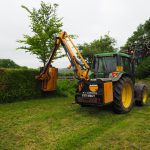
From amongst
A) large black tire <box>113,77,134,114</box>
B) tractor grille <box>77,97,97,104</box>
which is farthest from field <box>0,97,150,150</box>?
tractor grille <box>77,97,97,104</box>

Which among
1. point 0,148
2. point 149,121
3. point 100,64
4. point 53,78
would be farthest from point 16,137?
point 53,78

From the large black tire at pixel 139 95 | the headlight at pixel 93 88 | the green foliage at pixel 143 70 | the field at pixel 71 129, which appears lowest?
the field at pixel 71 129

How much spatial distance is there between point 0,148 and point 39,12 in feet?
62.6

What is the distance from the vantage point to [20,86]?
11.6 meters

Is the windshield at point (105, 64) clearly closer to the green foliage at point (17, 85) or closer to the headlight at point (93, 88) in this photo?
the headlight at point (93, 88)

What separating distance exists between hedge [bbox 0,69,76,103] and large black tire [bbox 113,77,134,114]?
460 cm

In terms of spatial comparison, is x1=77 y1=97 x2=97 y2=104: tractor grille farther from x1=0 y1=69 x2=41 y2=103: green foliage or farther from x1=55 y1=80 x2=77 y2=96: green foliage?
x1=55 y1=80 x2=77 y2=96: green foliage

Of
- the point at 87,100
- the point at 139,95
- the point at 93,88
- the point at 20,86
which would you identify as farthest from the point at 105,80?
the point at 20,86

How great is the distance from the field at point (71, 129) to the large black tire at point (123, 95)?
1.06 feet

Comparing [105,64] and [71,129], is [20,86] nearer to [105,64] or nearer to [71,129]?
[105,64]

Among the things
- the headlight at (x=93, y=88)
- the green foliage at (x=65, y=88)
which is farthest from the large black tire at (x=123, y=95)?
the green foliage at (x=65, y=88)

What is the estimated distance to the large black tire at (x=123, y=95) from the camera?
8573 mm

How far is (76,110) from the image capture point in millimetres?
Result: 9336

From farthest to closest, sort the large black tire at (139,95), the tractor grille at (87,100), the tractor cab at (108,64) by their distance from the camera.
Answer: the large black tire at (139,95), the tractor cab at (108,64), the tractor grille at (87,100)
